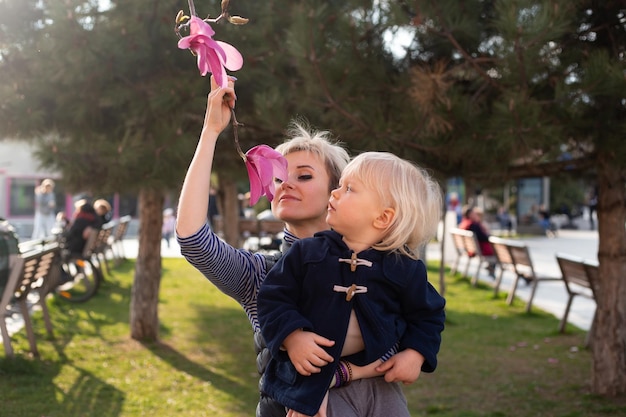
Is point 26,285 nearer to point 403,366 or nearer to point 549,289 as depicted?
point 403,366

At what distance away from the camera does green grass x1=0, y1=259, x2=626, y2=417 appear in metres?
6.00

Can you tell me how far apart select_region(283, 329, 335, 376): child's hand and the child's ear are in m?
0.33

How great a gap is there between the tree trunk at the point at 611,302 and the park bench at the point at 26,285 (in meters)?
4.55

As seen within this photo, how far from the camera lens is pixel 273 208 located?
102 inches

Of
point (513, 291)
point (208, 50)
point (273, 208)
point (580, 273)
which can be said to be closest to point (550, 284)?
point (513, 291)

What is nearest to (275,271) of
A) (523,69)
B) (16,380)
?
(523,69)

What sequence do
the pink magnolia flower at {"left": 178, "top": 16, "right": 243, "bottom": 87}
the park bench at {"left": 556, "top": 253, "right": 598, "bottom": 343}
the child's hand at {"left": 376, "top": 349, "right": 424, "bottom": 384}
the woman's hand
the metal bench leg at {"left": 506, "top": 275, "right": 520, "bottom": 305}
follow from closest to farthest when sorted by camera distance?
the pink magnolia flower at {"left": 178, "top": 16, "right": 243, "bottom": 87}
the woman's hand
the child's hand at {"left": 376, "top": 349, "right": 424, "bottom": 384}
the park bench at {"left": 556, "top": 253, "right": 598, "bottom": 343}
the metal bench leg at {"left": 506, "top": 275, "right": 520, "bottom": 305}

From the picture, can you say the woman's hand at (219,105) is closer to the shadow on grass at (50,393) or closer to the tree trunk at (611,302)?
the shadow on grass at (50,393)

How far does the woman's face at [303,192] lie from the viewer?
2.55 meters

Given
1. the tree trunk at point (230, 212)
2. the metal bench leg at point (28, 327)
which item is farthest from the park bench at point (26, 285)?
the tree trunk at point (230, 212)

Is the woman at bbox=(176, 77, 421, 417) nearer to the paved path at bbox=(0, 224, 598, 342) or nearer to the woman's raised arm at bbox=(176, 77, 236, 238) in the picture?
the woman's raised arm at bbox=(176, 77, 236, 238)

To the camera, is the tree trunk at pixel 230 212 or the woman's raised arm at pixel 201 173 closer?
the woman's raised arm at pixel 201 173

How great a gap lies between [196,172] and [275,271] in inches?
12.9

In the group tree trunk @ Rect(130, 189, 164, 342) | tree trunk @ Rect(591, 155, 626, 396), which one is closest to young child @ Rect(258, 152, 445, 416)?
tree trunk @ Rect(591, 155, 626, 396)
